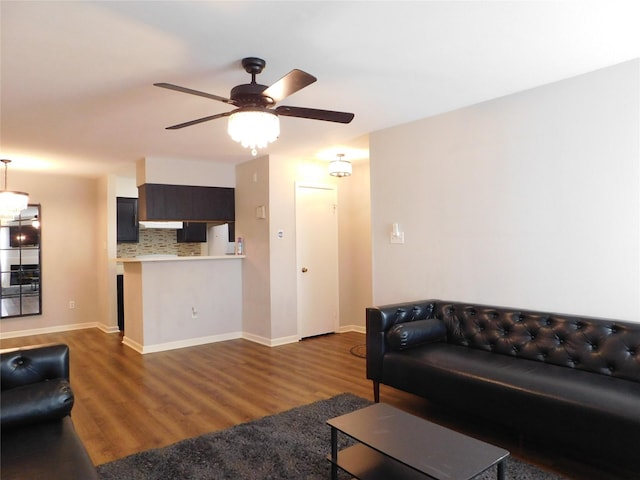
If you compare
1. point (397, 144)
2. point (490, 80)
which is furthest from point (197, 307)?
point (490, 80)

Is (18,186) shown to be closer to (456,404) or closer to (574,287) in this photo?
(456,404)

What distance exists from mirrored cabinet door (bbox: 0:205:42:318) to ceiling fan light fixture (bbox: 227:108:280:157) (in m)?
5.52

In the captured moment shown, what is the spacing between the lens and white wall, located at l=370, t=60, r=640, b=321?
2.69 m

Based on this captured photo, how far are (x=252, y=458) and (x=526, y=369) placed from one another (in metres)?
1.78

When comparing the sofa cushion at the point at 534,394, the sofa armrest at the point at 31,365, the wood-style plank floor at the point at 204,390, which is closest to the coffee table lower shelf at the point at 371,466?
the sofa cushion at the point at 534,394

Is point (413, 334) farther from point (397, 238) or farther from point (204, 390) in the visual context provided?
point (204, 390)

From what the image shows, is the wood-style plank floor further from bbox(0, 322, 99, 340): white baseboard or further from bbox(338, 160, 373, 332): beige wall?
bbox(0, 322, 99, 340): white baseboard

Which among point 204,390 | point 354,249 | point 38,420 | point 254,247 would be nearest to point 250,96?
point 38,420

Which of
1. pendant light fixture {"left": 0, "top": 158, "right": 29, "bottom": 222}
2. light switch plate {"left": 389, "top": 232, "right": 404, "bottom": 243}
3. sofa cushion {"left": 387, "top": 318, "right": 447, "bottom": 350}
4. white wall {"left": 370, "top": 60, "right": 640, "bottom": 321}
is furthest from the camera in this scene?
pendant light fixture {"left": 0, "top": 158, "right": 29, "bottom": 222}

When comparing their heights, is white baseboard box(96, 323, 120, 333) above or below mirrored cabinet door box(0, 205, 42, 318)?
below

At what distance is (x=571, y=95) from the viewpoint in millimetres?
2910

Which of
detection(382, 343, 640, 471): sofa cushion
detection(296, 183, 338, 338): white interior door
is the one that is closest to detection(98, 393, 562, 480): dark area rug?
detection(382, 343, 640, 471): sofa cushion

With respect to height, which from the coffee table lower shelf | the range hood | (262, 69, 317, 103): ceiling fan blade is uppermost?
(262, 69, 317, 103): ceiling fan blade

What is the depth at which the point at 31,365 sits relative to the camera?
2029 mm
